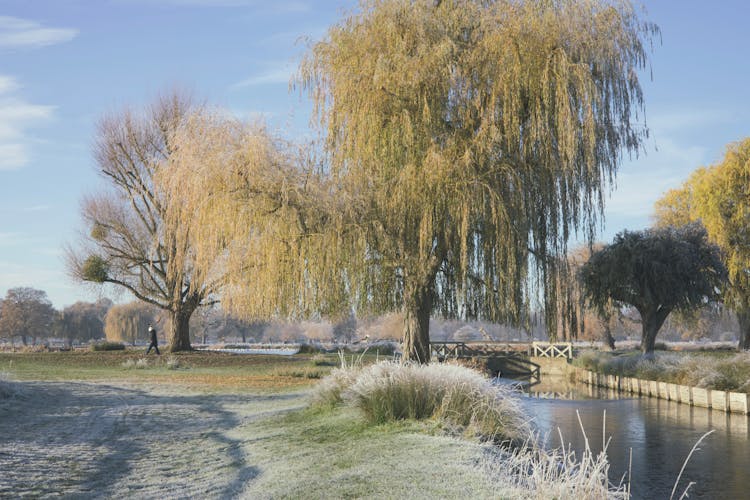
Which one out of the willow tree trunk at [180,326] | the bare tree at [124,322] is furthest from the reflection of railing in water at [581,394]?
the bare tree at [124,322]

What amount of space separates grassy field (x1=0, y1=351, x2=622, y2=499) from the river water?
130 cm

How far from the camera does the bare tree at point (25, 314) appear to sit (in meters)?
84.3

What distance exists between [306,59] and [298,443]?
34.6 feet

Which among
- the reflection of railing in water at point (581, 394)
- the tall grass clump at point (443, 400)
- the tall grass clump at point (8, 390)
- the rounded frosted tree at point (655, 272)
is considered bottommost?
the reflection of railing in water at point (581, 394)

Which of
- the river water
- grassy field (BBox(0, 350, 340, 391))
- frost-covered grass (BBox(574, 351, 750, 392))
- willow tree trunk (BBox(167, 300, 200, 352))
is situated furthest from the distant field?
willow tree trunk (BBox(167, 300, 200, 352))

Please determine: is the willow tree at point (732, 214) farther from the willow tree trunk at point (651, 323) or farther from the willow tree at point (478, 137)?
the willow tree at point (478, 137)

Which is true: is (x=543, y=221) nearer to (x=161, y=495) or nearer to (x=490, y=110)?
(x=490, y=110)

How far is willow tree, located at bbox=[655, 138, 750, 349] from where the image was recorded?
35438 millimetres

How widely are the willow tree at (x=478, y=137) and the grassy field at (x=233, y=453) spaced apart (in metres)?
4.58

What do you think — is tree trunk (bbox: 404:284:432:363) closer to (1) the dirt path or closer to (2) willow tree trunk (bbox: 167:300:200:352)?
(1) the dirt path

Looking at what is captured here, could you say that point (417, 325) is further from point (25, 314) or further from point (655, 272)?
point (25, 314)

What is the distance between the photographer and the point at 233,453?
9.19 metres

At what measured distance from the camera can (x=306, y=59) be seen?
16625 millimetres

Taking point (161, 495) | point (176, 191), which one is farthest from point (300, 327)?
point (161, 495)
